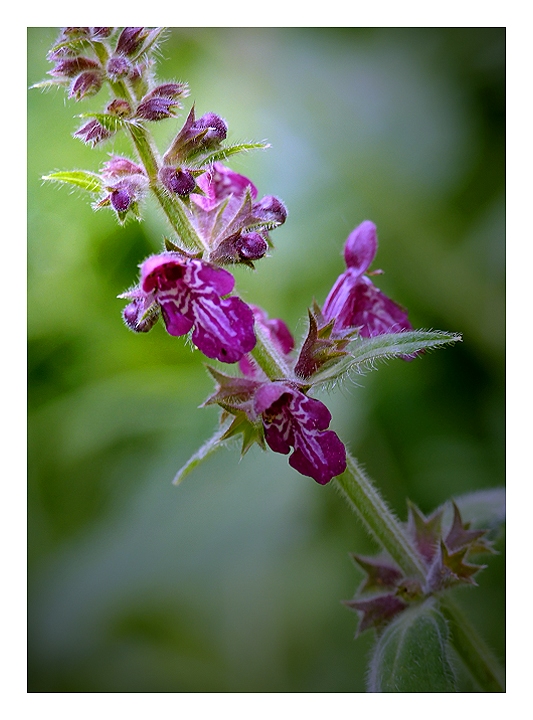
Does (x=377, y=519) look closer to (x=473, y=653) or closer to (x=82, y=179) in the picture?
(x=473, y=653)

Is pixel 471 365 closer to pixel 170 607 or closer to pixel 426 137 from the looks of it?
pixel 426 137

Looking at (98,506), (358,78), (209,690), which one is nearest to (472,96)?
(358,78)

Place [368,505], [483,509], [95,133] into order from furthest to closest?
[483,509] < [368,505] < [95,133]

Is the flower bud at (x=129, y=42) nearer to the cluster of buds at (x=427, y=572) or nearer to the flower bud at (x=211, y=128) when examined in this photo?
the flower bud at (x=211, y=128)

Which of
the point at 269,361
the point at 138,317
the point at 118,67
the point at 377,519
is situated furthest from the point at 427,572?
the point at 118,67

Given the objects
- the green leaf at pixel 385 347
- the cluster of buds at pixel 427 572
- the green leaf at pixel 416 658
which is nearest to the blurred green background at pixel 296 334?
the cluster of buds at pixel 427 572

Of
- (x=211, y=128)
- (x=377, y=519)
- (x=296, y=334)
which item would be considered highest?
(x=211, y=128)
